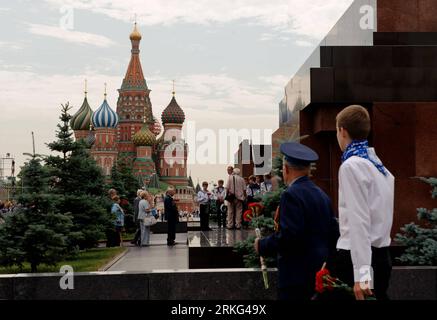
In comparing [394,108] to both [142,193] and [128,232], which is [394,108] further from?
[128,232]

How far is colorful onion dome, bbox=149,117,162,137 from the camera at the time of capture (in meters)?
115

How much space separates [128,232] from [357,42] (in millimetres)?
18965

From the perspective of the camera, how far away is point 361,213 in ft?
11.9

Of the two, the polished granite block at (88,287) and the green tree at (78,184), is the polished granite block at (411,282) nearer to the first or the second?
the polished granite block at (88,287)

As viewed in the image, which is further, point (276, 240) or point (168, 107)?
point (168, 107)

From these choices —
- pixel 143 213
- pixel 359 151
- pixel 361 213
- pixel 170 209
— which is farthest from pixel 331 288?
pixel 143 213

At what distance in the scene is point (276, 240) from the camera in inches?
153

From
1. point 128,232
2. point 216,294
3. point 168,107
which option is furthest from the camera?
point 168,107

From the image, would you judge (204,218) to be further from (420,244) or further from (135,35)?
(135,35)

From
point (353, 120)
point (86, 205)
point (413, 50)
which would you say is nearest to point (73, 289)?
point (353, 120)

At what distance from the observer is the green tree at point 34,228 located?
13.4 m

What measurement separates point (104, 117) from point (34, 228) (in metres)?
92.8

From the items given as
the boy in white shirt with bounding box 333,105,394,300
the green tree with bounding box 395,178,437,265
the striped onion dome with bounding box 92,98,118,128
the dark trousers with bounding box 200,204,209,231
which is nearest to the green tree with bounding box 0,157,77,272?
the dark trousers with bounding box 200,204,209,231

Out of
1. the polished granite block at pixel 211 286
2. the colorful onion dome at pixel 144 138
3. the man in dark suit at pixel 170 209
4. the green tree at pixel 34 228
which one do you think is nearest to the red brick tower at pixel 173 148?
the colorful onion dome at pixel 144 138
